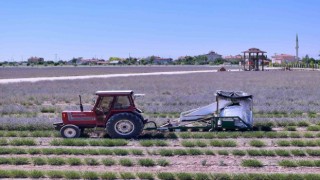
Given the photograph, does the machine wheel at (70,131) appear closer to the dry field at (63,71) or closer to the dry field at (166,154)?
the dry field at (166,154)

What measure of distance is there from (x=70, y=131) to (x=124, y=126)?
1.67 meters

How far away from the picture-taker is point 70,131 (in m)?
15.0

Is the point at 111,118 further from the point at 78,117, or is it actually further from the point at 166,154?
the point at 166,154

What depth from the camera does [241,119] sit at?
15797mm

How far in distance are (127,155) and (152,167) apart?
1448mm

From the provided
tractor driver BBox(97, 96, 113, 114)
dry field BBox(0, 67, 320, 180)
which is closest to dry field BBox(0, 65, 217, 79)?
tractor driver BBox(97, 96, 113, 114)

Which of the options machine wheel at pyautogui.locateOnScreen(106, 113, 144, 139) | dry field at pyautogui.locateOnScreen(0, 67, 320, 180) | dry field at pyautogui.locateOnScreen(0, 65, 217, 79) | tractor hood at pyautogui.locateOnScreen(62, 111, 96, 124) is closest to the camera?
dry field at pyautogui.locateOnScreen(0, 67, 320, 180)

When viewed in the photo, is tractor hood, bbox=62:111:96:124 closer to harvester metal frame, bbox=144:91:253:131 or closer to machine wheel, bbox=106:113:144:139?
machine wheel, bbox=106:113:144:139

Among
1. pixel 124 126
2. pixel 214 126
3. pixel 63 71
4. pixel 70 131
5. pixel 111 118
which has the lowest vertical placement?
pixel 63 71

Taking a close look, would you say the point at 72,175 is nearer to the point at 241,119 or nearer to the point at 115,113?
the point at 115,113

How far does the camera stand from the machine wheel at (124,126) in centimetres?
1466

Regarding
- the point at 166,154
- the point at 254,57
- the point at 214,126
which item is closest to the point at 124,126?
the point at 166,154

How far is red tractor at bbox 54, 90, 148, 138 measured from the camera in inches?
578

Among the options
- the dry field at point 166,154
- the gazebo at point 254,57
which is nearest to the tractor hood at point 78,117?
the dry field at point 166,154
